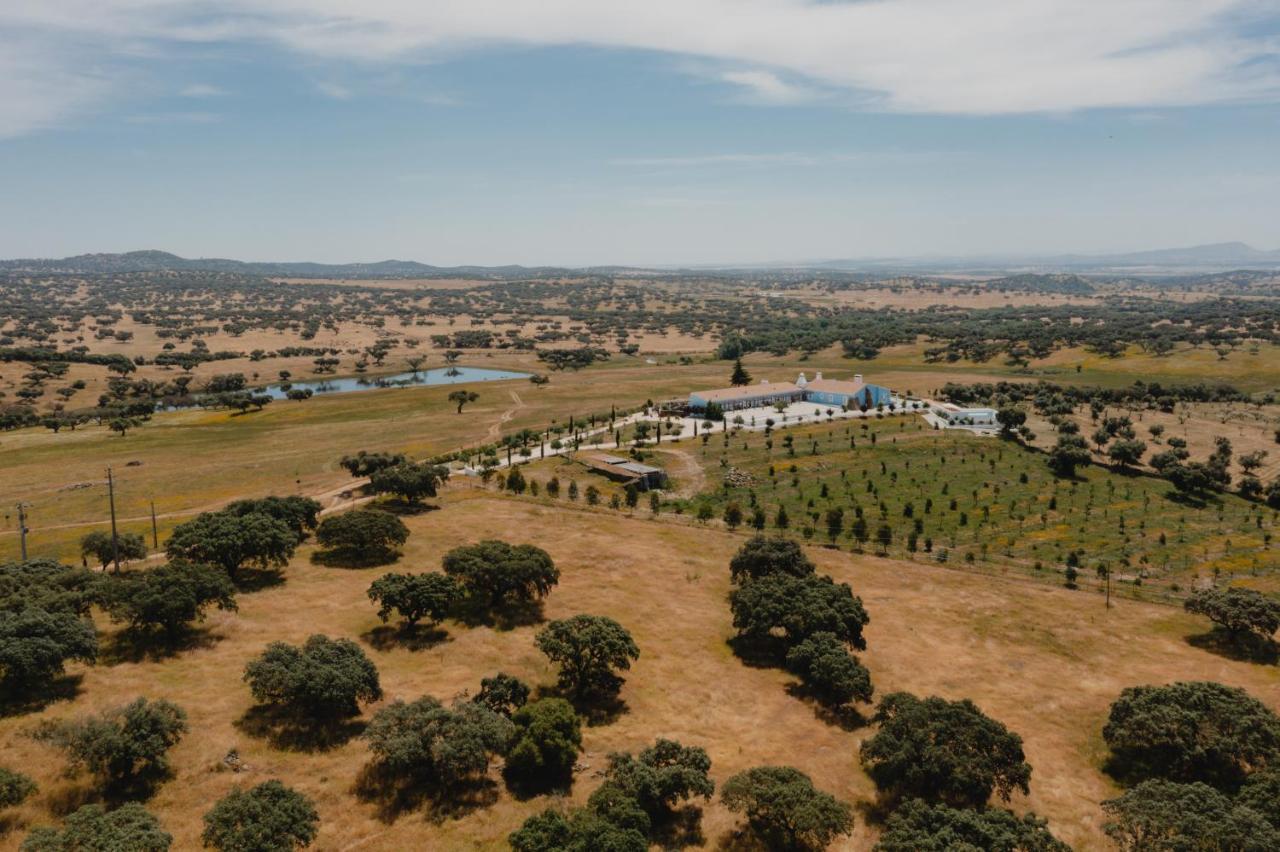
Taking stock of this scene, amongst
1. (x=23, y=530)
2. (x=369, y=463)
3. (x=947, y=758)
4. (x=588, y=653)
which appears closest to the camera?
(x=947, y=758)

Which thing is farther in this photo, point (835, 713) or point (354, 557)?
point (354, 557)

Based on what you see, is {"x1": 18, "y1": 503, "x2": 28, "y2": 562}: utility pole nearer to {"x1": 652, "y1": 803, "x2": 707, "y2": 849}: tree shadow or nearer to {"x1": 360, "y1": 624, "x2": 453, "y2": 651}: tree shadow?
{"x1": 360, "y1": 624, "x2": 453, "y2": 651}: tree shadow

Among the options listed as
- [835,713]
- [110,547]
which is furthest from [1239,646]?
[110,547]

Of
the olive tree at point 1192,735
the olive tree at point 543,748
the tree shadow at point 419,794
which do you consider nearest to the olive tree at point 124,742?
the tree shadow at point 419,794

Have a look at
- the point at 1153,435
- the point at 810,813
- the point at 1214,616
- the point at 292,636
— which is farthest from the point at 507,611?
the point at 1153,435

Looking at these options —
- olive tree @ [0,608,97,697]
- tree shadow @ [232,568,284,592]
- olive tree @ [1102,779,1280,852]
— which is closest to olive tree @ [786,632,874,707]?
olive tree @ [1102,779,1280,852]

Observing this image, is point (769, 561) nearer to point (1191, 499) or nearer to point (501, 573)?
→ point (501, 573)

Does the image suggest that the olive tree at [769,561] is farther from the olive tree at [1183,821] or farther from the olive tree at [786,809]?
the olive tree at [1183,821]
